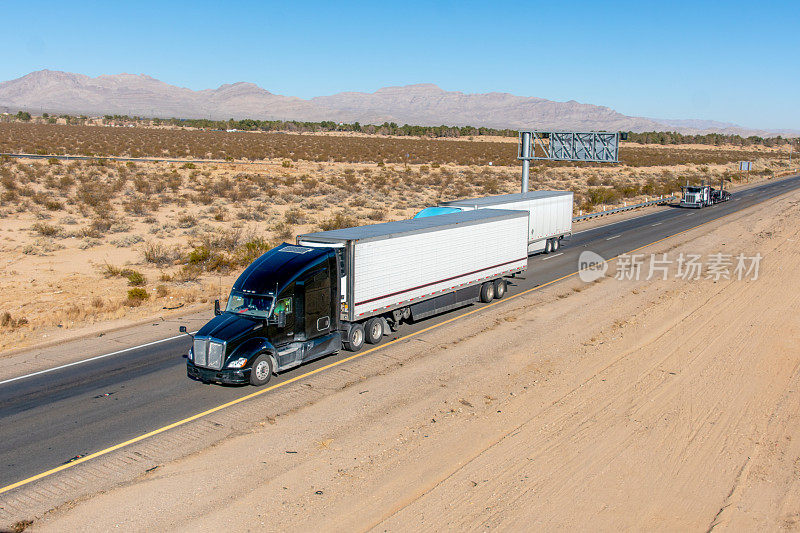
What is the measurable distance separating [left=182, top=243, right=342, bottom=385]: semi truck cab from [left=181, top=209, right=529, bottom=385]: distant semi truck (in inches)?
1.0

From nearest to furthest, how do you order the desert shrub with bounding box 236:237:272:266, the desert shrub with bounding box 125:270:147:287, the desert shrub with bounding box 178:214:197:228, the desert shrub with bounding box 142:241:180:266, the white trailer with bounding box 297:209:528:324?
1. the white trailer with bounding box 297:209:528:324
2. the desert shrub with bounding box 125:270:147:287
3. the desert shrub with bounding box 236:237:272:266
4. the desert shrub with bounding box 142:241:180:266
5. the desert shrub with bounding box 178:214:197:228

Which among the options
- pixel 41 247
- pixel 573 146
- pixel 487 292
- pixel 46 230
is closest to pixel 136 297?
pixel 41 247

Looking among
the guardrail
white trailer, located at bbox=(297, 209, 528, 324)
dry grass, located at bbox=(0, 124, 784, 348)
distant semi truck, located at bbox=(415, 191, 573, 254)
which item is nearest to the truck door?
white trailer, located at bbox=(297, 209, 528, 324)

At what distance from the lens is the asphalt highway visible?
39.1 ft

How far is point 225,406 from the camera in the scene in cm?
1394

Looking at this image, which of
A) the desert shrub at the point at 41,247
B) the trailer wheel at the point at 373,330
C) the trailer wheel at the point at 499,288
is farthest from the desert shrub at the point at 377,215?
the trailer wheel at the point at 373,330

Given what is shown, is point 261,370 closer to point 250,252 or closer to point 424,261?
point 424,261

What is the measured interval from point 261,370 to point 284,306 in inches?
62.5

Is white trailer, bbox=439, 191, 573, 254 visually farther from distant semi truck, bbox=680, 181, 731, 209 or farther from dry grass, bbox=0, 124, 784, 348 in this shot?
distant semi truck, bbox=680, 181, 731, 209

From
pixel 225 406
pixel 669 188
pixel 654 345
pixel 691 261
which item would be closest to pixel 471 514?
pixel 225 406

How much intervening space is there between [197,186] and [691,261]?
39370mm

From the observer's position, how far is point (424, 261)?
18953 mm

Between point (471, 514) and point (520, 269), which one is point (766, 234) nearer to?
point (520, 269)

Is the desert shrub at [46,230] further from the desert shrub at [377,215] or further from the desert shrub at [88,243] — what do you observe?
the desert shrub at [377,215]
